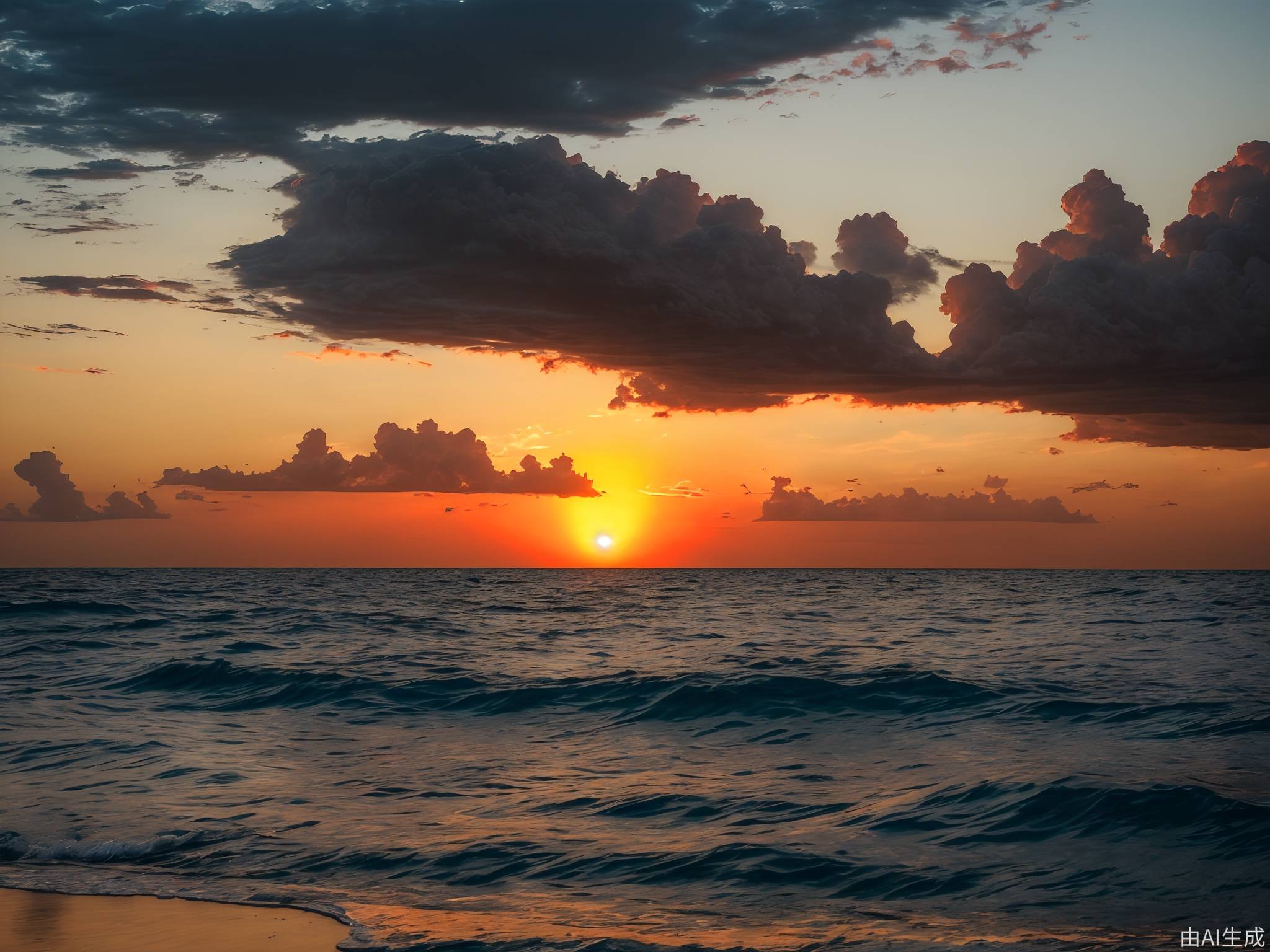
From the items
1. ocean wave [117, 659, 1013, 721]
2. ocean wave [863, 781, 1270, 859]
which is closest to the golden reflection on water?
ocean wave [863, 781, 1270, 859]

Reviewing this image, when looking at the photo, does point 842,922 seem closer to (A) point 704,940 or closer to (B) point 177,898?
(A) point 704,940

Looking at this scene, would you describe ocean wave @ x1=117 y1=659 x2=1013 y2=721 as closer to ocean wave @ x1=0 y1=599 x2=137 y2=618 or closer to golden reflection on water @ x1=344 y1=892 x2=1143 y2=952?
golden reflection on water @ x1=344 y1=892 x2=1143 y2=952

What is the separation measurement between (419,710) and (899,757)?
37.8 feet

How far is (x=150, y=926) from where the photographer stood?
A: 979 centimetres

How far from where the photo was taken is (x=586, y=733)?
68.4 ft

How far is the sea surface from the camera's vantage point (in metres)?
10.5

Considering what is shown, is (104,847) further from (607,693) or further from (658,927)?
(607,693)

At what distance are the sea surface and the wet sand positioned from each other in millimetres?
354

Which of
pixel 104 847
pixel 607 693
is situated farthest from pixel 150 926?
pixel 607 693

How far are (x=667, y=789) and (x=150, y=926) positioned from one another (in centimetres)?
791

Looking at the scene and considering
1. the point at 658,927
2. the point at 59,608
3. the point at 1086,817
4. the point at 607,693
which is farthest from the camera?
the point at 59,608

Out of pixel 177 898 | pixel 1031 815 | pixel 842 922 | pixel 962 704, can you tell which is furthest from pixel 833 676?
pixel 177 898

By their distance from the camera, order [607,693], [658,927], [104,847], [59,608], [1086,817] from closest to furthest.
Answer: [658,927] < [104,847] < [1086,817] < [607,693] < [59,608]

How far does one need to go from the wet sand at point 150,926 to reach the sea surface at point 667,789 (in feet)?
1.16
